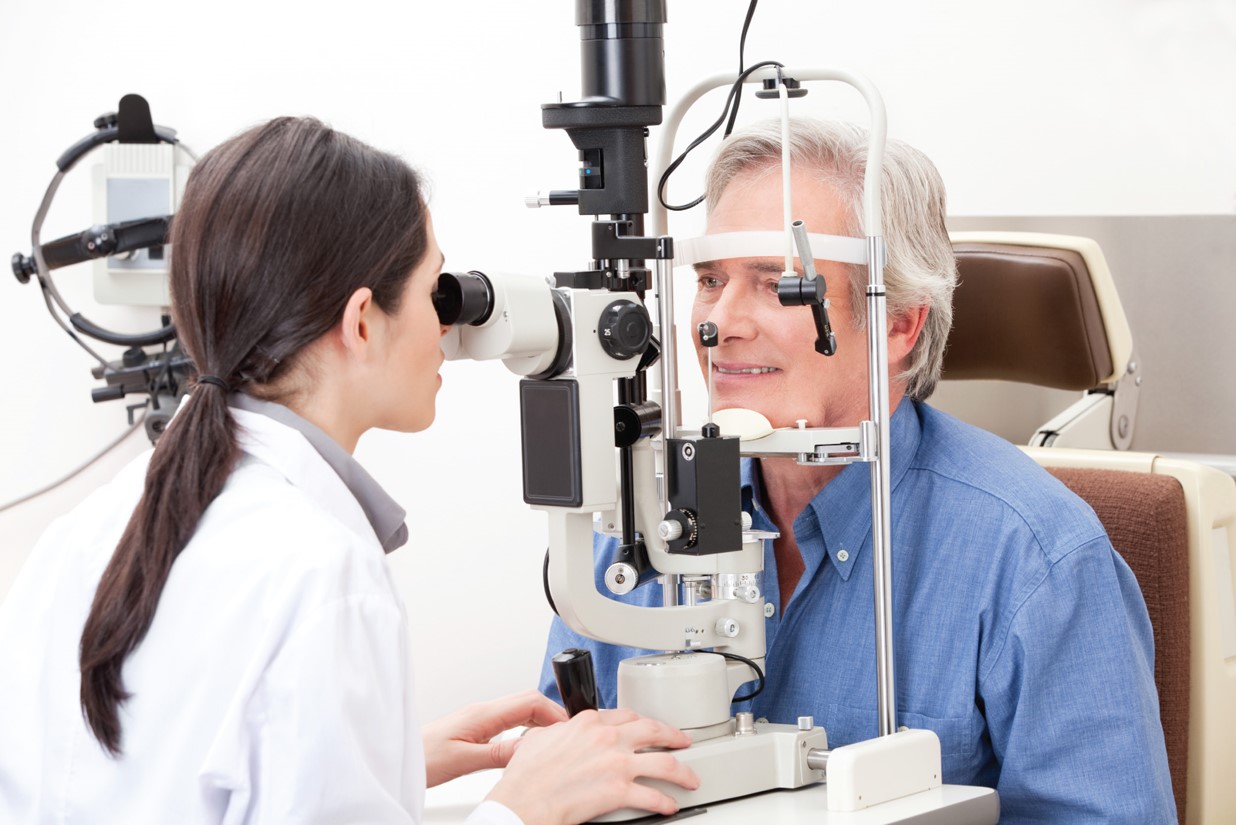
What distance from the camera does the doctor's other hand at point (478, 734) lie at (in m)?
1.36

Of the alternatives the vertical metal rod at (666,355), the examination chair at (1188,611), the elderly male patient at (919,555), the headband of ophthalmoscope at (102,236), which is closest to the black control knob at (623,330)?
the vertical metal rod at (666,355)

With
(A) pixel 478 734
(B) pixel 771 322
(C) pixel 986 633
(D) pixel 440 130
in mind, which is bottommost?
(A) pixel 478 734

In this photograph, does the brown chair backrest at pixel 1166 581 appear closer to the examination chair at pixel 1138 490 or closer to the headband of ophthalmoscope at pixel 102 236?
the examination chair at pixel 1138 490

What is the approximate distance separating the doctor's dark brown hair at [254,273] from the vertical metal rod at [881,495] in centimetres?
43

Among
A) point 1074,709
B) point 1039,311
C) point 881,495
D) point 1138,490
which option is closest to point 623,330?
point 881,495

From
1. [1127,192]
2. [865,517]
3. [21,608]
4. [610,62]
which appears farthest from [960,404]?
[21,608]

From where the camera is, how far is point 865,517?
4.78 feet

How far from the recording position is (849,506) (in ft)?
4.84

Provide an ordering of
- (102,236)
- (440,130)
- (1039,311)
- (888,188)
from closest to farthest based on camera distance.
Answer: (888,188)
(1039,311)
(102,236)
(440,130)

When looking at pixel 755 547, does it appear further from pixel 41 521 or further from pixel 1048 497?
pixel 41 521

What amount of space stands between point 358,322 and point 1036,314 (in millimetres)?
1166

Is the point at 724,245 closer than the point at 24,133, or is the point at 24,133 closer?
the point at 724,245

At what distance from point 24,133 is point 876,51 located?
187 centimetres

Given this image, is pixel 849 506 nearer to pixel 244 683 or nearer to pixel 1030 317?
pixel 1030 317
